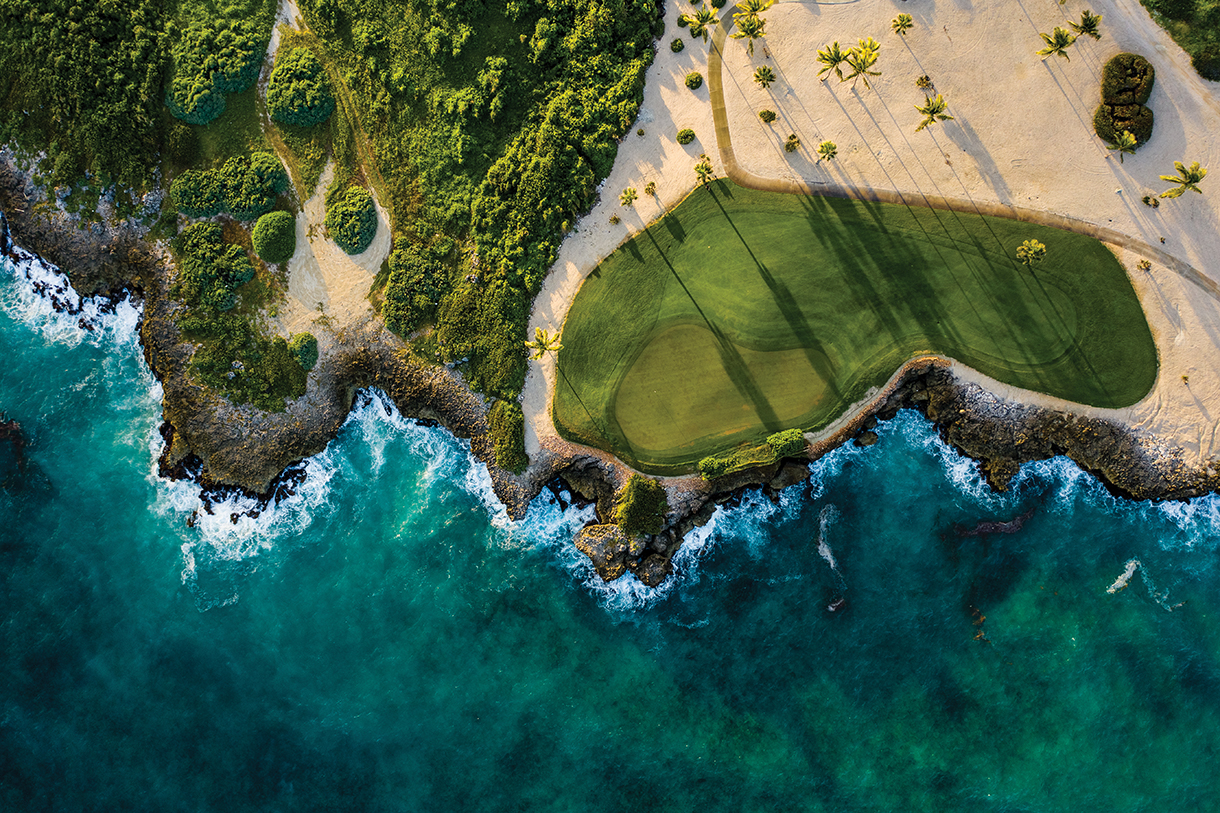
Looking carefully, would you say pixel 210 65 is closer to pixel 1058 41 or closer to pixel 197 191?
pixel 197 191

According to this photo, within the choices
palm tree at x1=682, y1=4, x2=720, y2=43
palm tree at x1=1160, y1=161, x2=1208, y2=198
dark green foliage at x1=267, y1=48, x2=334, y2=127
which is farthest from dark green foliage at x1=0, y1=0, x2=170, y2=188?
palm tree at x1=1160, y1=161, x2=1208, y2=198

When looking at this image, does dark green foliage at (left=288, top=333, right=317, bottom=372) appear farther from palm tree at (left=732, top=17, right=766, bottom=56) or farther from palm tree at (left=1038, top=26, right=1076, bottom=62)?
palm tree at (left=1038, top=26, right=1076, bottom=62)

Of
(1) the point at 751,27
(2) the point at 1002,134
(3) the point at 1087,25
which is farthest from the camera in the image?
(2) the point at 1002,134

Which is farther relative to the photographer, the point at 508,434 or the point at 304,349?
the point at 304,349

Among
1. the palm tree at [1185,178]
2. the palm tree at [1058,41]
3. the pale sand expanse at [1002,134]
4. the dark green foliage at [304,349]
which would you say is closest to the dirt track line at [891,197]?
the pale sand expanse at [1002,134]

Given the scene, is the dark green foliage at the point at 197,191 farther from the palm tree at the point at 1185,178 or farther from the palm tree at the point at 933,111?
the palm tree at the point at 1185,178

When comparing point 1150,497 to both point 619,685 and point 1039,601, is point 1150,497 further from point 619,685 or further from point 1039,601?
point 619,685

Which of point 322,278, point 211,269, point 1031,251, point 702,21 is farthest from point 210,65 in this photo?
point 1031,251
